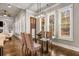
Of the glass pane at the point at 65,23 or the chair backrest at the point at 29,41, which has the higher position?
the glass pane at the point at 65,23

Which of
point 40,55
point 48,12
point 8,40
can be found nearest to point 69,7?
point 48,12

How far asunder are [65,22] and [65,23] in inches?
0.8

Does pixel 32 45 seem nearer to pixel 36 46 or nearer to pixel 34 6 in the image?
pixel 36 46

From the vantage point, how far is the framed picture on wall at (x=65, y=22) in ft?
7.23

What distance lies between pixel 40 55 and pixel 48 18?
2.53 ft

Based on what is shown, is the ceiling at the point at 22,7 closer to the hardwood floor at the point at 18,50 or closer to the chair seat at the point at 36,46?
the hardwood floor at the point at 18,50

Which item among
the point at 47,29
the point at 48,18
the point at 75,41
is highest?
the point at 48,18

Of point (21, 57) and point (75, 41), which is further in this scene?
point (21, 57)

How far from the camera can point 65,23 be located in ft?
7.40

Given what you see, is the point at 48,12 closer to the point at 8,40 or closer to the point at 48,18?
the point at 48,18

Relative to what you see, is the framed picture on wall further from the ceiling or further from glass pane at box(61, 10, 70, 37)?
the ceiling

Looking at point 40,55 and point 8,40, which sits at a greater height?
point 8,40

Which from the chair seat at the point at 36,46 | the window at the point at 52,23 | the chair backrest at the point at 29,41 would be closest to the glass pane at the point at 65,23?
the window at the point at 52,23

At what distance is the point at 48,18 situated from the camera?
232 centimetres
